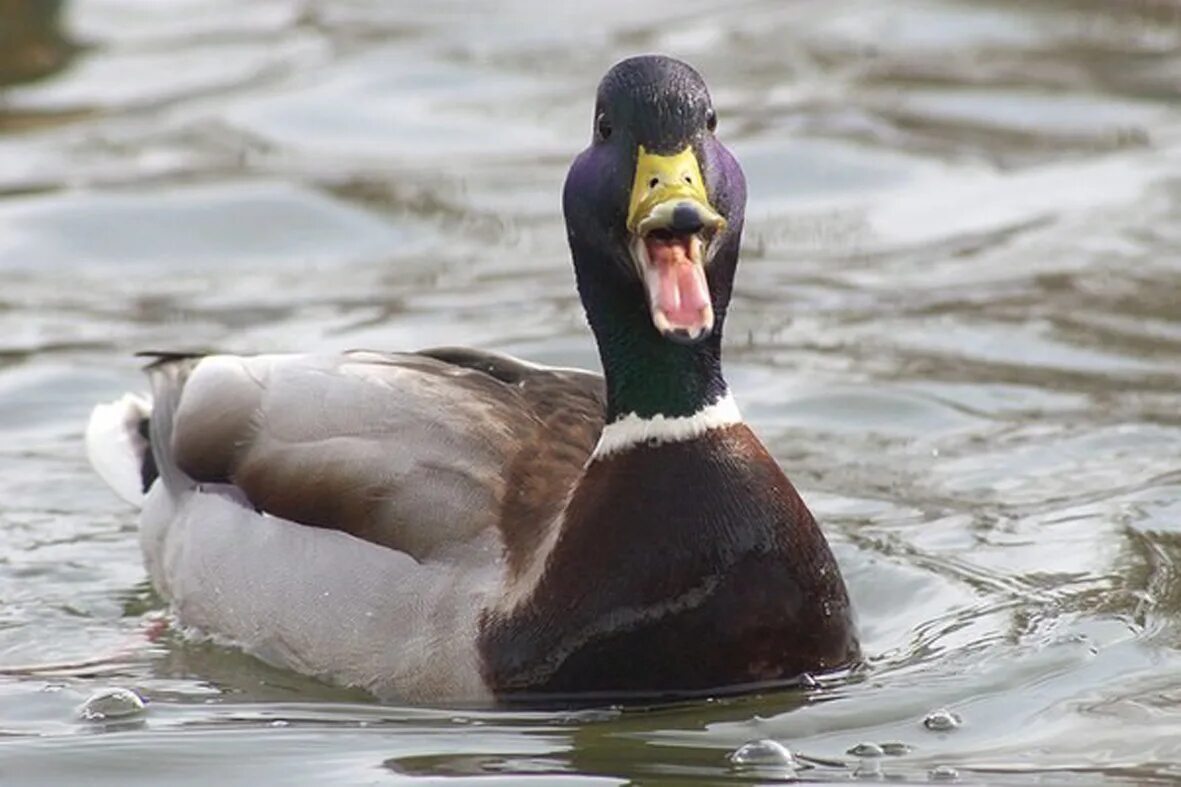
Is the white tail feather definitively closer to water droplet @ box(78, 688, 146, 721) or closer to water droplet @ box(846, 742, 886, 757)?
water droplet @ box(78, 688, 146, 721)

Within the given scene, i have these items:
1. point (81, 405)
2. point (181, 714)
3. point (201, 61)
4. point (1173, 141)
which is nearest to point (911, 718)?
point (181, 714)

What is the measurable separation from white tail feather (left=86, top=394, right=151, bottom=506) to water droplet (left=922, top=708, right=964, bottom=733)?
111 inches

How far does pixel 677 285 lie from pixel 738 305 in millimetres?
4550

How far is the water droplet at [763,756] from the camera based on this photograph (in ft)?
19.6

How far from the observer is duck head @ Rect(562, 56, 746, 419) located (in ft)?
20.1

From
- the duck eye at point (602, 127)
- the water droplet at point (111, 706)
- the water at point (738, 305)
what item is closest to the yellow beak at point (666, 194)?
the duck eye at point (602, 127)

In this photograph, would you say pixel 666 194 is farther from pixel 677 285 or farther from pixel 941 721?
pixel 941 721

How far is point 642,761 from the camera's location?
6043 millimetres

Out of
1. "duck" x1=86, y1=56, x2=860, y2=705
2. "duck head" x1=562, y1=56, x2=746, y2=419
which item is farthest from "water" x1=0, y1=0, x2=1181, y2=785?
"duck head" x1=562, y1=56, x2=746, y2=419

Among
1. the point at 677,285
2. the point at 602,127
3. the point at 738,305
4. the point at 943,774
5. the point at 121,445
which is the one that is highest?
the point at 602,127

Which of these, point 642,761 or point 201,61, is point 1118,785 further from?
point 201,61

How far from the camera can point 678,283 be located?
20.0 feet

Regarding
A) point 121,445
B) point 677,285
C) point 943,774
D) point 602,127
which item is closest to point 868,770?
point 943,774

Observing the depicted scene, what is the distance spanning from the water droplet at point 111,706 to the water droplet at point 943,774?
182cm
